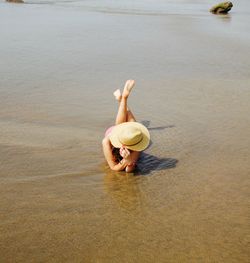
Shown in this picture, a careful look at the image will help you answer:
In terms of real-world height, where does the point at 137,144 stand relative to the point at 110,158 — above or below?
above

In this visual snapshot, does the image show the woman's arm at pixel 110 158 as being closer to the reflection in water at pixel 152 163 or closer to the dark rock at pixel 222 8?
the reflection in water at pixel 152 163

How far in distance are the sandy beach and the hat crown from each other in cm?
36

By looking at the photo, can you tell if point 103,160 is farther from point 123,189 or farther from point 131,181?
point 123,189

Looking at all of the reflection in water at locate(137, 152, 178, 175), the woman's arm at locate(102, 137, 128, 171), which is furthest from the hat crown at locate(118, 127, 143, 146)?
the reflection in water at locate(137, 152, 178, 175)

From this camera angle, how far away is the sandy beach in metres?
3.03

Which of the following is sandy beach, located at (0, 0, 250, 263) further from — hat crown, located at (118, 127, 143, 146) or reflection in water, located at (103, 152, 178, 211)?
hat crown, located at (118, 127, 143, 146)

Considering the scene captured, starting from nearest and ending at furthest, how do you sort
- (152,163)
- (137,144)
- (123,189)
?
(123,189) < (137,144) < (152,163)

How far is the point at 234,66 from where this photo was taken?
795 centimetres

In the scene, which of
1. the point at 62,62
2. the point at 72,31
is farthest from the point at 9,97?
→ the point at 72,31

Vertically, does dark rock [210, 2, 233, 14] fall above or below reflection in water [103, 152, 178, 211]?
below

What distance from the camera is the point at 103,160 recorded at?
4.33 meters

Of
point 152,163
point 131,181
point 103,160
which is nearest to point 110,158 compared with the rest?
Result: point 103,160

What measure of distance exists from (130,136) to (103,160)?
25.0 inches

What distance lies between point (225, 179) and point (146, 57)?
487 cm
